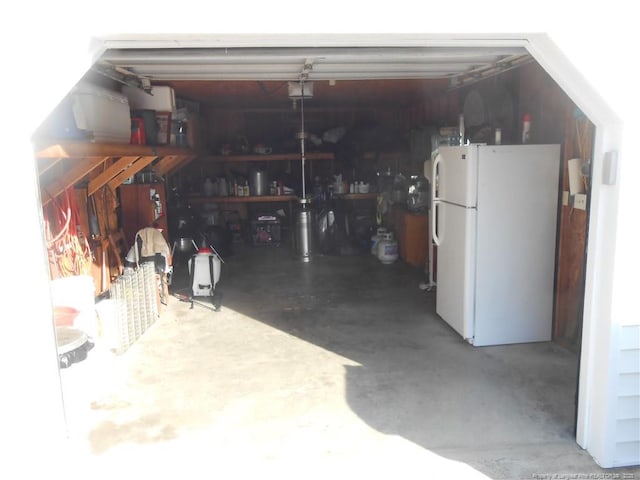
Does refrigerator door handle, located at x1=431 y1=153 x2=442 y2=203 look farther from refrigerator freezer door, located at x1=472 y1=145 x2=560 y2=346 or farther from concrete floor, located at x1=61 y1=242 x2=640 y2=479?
concrete floor, located at x1=61 y1=242 x2=640 y2=479

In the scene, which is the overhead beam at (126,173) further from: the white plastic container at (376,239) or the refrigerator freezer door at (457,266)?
the white plastic container at (376,239)

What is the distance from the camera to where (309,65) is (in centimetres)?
398

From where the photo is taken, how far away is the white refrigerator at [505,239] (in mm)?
3842

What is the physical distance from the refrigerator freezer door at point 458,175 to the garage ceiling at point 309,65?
69 centimetres

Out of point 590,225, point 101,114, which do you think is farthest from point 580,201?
point 101,114

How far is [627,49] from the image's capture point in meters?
2.24

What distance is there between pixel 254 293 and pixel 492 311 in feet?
8.72

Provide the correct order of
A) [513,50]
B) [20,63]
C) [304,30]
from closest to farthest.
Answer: [20,63]
[304,30]
[513,50]

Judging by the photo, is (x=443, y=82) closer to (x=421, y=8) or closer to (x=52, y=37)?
(x=421, y=8)

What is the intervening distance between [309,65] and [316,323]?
2.18m

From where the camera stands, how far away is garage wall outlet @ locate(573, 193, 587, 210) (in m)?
3.62

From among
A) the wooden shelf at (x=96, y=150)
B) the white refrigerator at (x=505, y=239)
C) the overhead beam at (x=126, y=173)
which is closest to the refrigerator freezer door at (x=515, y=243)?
the white refrigerator at (x=505, y=239)

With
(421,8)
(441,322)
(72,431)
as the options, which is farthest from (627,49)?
(72,431)

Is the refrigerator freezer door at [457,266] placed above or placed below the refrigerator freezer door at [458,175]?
below
